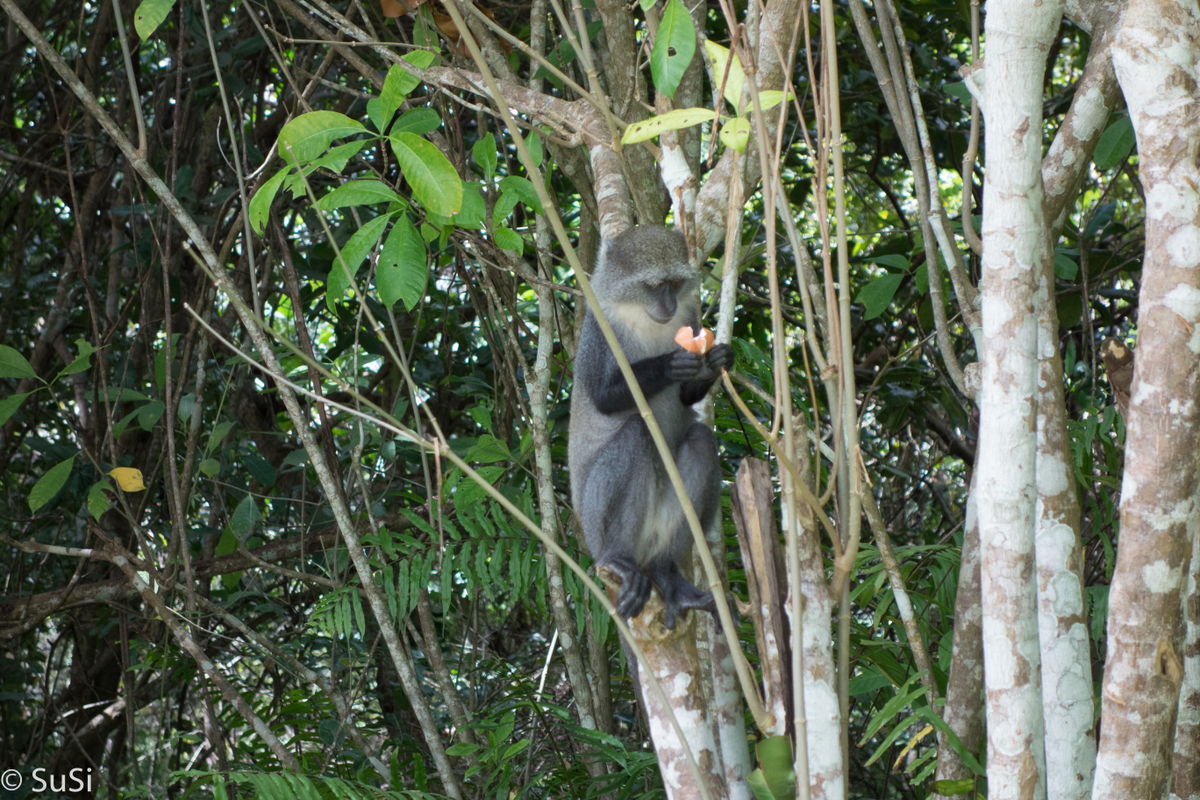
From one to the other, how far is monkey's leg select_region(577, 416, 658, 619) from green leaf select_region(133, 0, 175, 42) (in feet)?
6.66

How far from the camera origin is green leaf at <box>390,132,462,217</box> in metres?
2.70

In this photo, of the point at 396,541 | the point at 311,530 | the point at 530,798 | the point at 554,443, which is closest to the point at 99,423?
the point at 311,530

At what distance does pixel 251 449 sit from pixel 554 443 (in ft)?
5.52

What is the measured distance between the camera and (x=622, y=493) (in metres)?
3.55

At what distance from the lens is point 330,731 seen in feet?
14.7

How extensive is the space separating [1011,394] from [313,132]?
2094 millimetres

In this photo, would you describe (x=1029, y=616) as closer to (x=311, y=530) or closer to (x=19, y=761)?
(x=311, y=530)

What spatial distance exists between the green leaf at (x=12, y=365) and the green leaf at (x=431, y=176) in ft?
7.09

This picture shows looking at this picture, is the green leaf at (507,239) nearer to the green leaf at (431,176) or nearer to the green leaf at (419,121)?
the green leaf at (419,121)

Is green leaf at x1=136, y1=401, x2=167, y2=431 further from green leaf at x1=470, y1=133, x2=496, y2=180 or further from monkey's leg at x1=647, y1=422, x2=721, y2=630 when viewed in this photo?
monkey's leg at x1=647, y1=422, x2=721, y2=630

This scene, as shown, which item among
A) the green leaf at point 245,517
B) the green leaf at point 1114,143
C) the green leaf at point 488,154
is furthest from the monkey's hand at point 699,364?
the green leaf at point 245,517

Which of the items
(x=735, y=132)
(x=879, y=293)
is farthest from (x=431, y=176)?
(x=879, y=293)

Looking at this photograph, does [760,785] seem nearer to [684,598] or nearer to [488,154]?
[684,598]

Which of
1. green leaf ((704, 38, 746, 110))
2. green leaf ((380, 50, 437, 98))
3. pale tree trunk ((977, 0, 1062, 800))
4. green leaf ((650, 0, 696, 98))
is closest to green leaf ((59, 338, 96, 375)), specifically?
green leaf ((380, 50, 437, 98))
